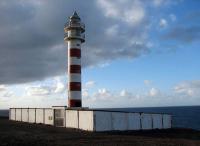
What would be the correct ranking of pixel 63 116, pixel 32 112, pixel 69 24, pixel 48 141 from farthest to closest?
pixel 32 112 < pixel 69 24 < pixel 63 116 < pixel 48 141

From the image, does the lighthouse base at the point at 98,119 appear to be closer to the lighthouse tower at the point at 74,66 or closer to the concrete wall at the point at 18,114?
the lighthouse tower at the point at 74,66

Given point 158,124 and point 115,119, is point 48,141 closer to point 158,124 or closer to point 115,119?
point 115,119

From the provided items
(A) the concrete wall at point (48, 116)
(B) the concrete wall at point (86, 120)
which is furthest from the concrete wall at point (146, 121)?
(A) the concrete wall at point (48, 116)

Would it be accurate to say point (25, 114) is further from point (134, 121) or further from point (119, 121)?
point (134, 121)

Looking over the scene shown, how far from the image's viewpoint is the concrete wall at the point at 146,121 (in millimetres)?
41862

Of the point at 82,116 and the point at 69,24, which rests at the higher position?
the point at 69,24

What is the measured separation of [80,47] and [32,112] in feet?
41.6

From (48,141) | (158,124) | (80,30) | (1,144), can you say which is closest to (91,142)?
(48,141)

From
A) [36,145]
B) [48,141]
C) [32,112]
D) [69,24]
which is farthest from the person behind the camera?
[32,112]

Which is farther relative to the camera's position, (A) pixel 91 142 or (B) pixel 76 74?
(B) pixel 76 74

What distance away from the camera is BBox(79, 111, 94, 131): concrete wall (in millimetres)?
37172

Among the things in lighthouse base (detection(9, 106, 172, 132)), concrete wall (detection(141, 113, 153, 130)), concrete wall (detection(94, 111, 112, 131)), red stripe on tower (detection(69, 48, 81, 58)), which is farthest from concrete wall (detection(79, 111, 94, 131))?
red stripe on tower (detection(69, 48, 81, 58))

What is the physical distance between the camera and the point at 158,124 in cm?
4434

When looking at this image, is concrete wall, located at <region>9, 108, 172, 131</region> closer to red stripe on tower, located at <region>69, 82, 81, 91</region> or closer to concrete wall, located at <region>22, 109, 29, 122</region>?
red stripe on tower, located at <region>69, 82, 81, 91</region>
